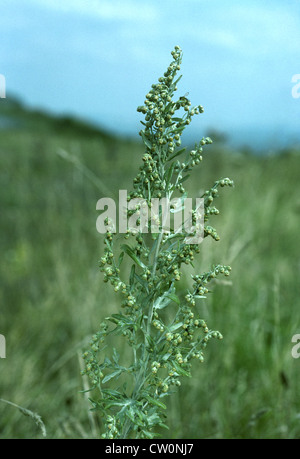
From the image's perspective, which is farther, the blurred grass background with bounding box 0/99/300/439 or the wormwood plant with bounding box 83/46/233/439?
the blurred grass background with bounding box 0/99/300/439

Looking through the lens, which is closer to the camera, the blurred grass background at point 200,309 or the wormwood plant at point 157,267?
the wormwood plant at point 157,267

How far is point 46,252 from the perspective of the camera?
4.90 m

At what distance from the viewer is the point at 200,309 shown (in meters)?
3.20

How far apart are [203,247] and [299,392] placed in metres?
1.31

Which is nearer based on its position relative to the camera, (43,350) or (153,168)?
(153,168)

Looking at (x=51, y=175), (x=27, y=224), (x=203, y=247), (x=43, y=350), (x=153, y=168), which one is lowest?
(x=43, y=350)

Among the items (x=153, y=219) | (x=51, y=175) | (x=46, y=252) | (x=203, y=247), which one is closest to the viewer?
(x=153, y=219)

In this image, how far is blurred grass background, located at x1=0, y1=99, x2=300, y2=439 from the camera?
243cm

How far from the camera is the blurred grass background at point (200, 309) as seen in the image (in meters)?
2.43

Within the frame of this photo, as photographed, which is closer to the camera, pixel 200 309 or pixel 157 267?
pixel 157 267

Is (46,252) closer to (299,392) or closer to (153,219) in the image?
(299,392)
